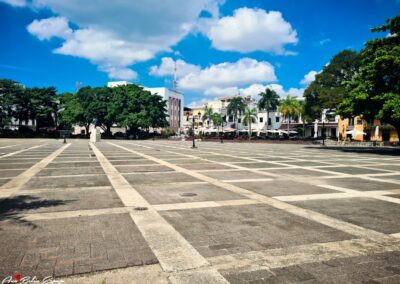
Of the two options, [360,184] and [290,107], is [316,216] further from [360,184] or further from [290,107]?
[290,107]

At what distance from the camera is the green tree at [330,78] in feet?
141

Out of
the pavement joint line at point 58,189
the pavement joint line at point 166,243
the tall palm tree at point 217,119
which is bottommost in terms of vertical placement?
the pavement joint line at point 58,189

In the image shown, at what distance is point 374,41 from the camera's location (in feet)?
95.1

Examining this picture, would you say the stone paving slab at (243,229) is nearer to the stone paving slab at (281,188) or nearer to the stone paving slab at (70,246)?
the stone paving slab at (70,246)

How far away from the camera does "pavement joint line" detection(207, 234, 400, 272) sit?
13.8 feet

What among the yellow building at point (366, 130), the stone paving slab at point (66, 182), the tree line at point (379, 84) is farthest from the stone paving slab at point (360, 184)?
the yellow building at point (366, 130)

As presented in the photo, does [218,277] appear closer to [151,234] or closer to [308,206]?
[151,234]

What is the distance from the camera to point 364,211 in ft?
23.5

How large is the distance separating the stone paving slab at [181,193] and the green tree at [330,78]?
117 ft

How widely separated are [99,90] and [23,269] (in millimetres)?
69128

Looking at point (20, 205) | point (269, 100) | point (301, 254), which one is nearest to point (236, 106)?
point (269, 100)

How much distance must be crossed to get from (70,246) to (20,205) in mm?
3413

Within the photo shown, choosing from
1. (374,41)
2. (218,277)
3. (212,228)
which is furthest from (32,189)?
(374,41)

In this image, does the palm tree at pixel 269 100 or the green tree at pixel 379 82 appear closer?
the green tree at pixel 379 82
